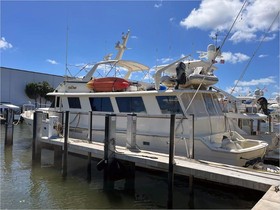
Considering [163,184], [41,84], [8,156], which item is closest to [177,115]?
[163,184]

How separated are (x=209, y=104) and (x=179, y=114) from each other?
1701 millimetres

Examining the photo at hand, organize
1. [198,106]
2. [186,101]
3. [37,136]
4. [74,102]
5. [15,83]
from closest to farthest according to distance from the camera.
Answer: [186,101] → [198,106] → [37,136] → [74,102] → [15,83]

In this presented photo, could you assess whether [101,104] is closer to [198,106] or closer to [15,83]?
[198,106]

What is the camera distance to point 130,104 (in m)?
11.0

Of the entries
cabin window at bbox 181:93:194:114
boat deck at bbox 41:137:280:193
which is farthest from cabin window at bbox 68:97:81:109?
cabin window at bbox 181:93:194:114

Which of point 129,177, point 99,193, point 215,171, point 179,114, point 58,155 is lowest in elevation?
point 99,193

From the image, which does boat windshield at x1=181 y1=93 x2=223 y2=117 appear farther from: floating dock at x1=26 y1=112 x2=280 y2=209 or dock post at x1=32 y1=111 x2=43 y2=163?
dock post at x1=32 y1=111 x2=43 y2=163

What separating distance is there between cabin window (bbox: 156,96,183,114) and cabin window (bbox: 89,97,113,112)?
2.61 metres

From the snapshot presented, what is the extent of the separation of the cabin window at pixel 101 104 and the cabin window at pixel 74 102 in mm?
883

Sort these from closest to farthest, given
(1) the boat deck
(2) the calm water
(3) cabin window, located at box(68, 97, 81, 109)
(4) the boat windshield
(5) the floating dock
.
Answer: (5) the floating dock < (1) the boat deck < (2) the calm water < (4) the boat windshield < (3) cabin window, located at box(68, 97, 81, 109)

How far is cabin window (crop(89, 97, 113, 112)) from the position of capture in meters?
11.8

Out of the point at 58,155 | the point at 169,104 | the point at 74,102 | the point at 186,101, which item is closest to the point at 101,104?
the point at 74,102

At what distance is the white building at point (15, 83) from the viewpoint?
46481 mm

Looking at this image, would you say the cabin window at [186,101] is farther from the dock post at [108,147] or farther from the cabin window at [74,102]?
the cabin window at [74,102]
